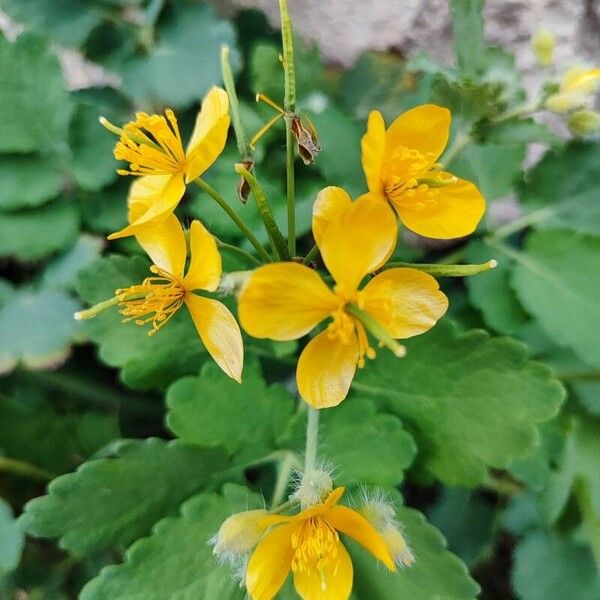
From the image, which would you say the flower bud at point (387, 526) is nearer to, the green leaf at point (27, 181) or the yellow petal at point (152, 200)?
the yellow petal at point (152, 200)

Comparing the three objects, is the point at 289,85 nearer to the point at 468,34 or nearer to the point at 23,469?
the point at 468,34

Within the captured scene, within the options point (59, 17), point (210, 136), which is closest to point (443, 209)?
point (210, 136)

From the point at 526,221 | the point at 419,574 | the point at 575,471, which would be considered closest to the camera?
the point at 419,574

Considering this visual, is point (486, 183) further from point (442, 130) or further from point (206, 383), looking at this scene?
point (206, 383)

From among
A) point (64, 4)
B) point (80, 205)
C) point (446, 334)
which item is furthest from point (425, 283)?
point (64, 4)

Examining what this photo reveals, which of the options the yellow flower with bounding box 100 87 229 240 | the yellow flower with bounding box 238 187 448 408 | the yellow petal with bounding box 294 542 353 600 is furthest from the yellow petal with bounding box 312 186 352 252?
the yellow petal with bounding box 294 542 353 600

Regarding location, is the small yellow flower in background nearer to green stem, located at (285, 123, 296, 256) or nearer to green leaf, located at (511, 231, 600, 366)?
green leaf, located at (511, 231, 600, 366)

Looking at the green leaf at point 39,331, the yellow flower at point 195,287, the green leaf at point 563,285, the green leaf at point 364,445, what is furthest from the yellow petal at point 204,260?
the green leaf at point 563,285
